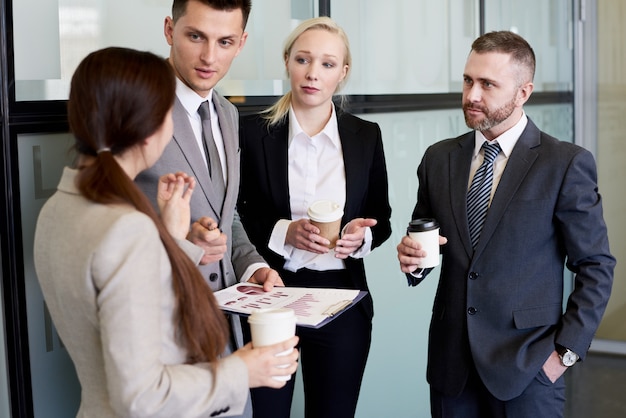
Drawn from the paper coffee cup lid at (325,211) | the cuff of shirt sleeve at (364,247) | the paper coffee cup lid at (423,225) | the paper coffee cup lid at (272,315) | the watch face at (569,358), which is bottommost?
the watch face at (569,358)

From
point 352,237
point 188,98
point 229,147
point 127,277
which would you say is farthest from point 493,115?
point 127,277

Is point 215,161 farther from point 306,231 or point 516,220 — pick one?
point 516,220

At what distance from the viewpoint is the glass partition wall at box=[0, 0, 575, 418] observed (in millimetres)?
1979

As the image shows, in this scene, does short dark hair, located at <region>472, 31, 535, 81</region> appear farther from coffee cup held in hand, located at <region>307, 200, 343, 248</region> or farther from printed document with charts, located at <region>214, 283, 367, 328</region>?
printed document with charts, located at <region>214, 283, 367, 328</region>

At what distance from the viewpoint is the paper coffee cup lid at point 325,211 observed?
2.29m

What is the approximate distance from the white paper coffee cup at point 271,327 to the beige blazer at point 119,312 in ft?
0.29

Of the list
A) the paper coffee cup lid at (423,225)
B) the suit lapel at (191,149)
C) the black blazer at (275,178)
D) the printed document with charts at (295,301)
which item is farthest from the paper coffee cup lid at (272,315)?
the black blazer at (275,178)

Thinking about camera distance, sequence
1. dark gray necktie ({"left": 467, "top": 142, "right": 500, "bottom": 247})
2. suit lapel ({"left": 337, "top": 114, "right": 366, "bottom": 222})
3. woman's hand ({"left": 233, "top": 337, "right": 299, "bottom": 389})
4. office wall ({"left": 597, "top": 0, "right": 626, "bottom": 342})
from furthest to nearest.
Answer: office wall ({"left": 597, "top": 0, "right": 626, "bottom": 342})
suit lapel ({"left": 337, "top": 114, "right": 366, "bottom": 222})
dark gray necktie ({"left": 467, "top": 142, "right": 500, "bottom": 247})
woman's hand ({"left": 233, "top": 337, "right": 299, "bottom": 389})

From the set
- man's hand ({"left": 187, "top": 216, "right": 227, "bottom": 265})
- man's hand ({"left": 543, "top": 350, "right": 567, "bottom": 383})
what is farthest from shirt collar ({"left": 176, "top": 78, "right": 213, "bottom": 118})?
man's hand ({"left": 543, "top": 350, "right": 567, "bottom": 383})

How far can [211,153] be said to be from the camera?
216 centimetres

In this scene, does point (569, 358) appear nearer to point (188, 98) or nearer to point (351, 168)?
point (351, 168)

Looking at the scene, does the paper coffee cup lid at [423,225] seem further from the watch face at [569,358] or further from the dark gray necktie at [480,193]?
the watch face at [569,358]

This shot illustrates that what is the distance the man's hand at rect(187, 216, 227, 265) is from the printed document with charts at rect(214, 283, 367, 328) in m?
0.12

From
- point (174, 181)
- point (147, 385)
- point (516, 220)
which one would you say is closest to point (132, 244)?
point (147, 385)
